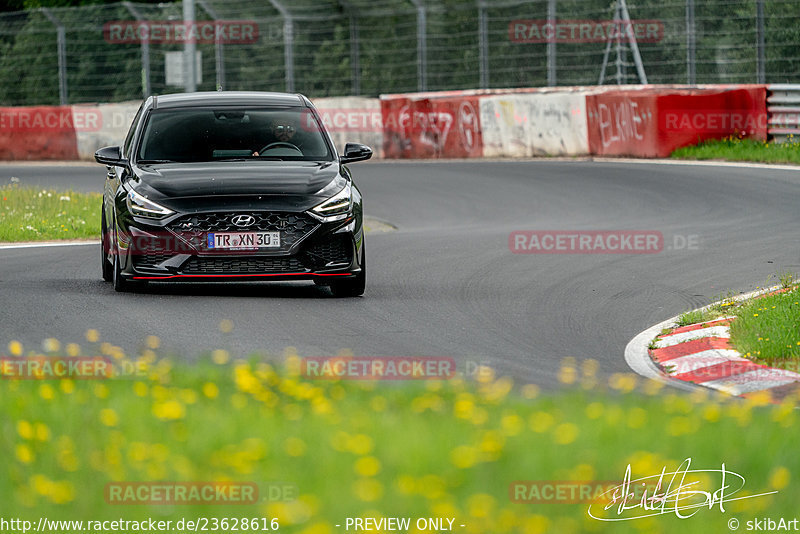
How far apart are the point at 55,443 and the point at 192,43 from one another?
25675 millimetres

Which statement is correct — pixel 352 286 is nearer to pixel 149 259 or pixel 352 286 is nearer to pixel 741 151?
pixel 149 259

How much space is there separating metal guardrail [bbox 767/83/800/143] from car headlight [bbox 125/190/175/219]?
1632cm

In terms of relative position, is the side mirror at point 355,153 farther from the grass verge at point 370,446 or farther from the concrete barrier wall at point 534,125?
the concrete barrier wall at point 534,125

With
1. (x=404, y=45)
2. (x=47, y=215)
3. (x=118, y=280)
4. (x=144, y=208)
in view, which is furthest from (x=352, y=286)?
(x=404, y=45)

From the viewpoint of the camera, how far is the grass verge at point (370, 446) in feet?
14.9

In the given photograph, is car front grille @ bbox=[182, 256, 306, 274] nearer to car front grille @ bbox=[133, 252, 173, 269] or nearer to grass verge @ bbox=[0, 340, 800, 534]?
car front grille @ bbox=[133, 252, 173, 269]

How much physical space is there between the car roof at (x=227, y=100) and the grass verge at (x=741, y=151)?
A: 13.6m

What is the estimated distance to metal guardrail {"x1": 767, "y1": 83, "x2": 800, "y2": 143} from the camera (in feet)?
80.5

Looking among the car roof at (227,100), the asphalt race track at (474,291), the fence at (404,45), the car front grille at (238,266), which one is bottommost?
the asphalt race track at (474,291)

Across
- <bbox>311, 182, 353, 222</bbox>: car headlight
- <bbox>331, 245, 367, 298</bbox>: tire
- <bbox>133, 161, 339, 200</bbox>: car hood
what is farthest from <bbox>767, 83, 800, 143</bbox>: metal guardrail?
<bbox>311, 182, 353, 222</bbox>: car headlight

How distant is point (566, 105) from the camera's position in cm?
2678

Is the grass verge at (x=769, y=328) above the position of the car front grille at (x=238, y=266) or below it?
below

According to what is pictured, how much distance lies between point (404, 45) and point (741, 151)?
8595 millimetres

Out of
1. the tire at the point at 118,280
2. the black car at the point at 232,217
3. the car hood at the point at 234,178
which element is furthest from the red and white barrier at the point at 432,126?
the tire at the point at 118,280
